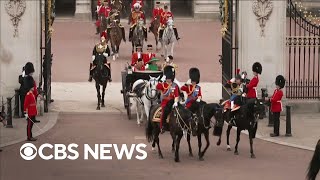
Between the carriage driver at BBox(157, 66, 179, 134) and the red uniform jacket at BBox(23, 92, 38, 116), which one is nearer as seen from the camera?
the carriage driver at BBox(157, 66, 179, 134)

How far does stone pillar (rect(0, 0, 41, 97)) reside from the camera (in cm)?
2911

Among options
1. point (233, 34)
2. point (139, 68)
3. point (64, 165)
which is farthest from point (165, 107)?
point (233, 34)

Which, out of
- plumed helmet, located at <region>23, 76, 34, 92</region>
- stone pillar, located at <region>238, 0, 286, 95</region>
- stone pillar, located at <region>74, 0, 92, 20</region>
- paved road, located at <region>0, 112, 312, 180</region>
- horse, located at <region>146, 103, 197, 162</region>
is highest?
stone pillar, located at <region>74, 0, 92, 20</region>

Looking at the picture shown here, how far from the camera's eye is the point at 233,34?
31.7 m

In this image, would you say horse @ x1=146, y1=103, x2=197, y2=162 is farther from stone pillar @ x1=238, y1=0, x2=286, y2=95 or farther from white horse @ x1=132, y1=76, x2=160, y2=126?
stone pillar @ x1=238, y1=0, x2=286, y2=95

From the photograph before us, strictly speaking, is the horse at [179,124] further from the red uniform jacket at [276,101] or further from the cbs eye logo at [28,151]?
the red uniform jacket at [276,101]

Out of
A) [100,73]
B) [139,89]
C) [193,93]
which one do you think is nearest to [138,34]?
[100,73]

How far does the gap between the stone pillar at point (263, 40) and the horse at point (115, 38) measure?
12.9 metres

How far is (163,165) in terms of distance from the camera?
75.8 feet

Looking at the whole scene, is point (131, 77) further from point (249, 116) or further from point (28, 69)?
point (249, 116)

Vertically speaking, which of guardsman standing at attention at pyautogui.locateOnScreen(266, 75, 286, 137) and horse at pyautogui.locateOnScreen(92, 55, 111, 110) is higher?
horse at pyautogui.locateOnScreen(92, 55, 111, 110)

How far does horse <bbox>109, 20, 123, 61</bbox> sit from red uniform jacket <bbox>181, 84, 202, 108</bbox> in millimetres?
17930

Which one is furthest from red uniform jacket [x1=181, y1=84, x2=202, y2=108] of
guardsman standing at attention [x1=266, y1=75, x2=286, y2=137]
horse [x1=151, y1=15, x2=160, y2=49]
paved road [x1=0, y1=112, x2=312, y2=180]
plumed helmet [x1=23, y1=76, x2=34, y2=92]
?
horse [x1=151, y1=15, x2=160, y2=49]

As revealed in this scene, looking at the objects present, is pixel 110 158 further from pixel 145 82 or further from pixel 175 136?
pixel 145 82
